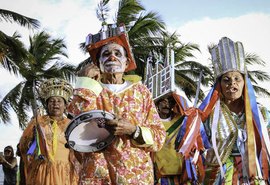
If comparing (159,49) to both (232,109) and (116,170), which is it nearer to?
(232,109)

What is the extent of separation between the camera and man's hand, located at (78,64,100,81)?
14.5 feet

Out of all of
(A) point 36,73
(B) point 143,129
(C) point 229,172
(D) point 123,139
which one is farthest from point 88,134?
(A) point 36,73

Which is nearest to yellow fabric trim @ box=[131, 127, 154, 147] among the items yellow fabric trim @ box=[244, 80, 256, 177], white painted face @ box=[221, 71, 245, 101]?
yellow fabric trim @ box=[244, 80, 256, 177]

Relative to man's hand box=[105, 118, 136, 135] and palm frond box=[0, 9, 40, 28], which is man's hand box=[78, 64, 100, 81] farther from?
palm frond box=[0, 9, 40, 28]

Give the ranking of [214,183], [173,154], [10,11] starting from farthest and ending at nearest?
[10,11]
[173,154]
[214,183]

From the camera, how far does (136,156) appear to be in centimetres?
381

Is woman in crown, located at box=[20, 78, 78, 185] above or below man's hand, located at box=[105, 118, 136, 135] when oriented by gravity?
above

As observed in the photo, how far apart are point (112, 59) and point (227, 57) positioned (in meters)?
1.66

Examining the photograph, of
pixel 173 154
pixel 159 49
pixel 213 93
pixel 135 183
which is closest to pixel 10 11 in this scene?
pixel 159 49

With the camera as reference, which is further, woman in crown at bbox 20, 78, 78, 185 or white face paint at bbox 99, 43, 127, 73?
woman in crown at bbox 20, 78, 78, 185

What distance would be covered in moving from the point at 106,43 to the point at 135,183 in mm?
1120

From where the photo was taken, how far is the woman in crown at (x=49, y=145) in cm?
737

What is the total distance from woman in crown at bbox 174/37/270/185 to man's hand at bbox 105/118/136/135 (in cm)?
152

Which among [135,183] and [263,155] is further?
[263,155]
